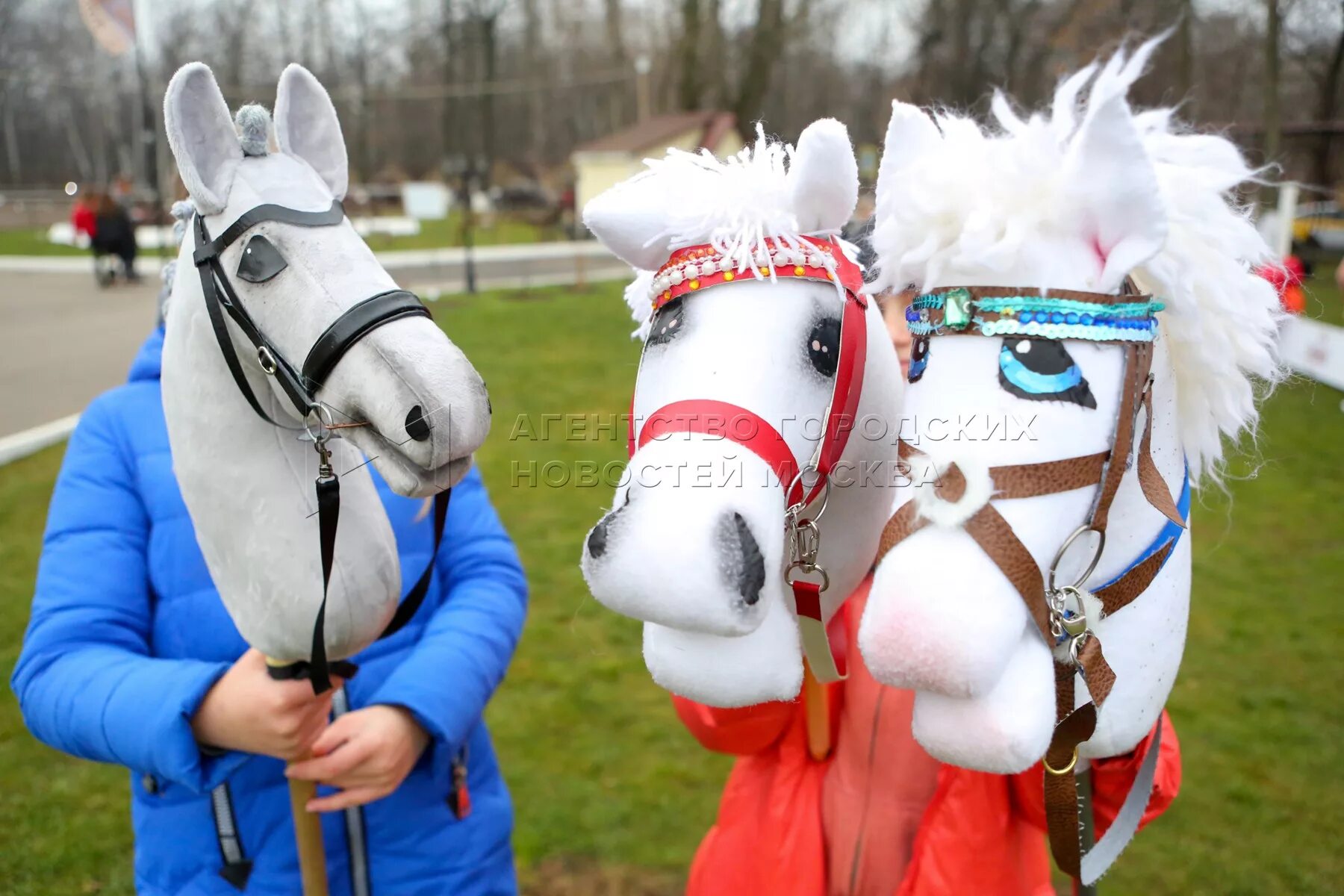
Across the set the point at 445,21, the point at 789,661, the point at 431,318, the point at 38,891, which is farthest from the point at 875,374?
the point at 445,21

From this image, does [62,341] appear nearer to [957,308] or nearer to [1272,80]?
[957,308]

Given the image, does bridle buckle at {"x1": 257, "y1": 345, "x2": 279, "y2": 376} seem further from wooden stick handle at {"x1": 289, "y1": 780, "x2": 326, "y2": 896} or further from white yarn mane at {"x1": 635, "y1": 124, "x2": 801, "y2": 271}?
wooden stick handle at {"x1": 289, "y1": 780, "x2": 326, "y2": 896}

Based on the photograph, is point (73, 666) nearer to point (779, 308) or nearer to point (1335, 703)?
point (779, 308)

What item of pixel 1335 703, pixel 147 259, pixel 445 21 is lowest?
pixel 1335 703

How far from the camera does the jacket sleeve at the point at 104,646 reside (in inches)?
53.9

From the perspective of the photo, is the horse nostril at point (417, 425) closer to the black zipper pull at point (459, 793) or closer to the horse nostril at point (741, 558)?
the horse nostril at point (741, 558)

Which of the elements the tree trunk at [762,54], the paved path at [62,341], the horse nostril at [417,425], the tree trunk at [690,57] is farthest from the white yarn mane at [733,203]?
the tree trunk at [690,57]

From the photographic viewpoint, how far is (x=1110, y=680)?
43.4 inches

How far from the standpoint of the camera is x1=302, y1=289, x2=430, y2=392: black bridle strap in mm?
1073

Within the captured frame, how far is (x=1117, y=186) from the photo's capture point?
956mm

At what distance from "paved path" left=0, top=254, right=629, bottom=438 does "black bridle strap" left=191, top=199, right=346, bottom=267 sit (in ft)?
26.0

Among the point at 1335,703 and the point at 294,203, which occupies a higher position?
the point at 294,203

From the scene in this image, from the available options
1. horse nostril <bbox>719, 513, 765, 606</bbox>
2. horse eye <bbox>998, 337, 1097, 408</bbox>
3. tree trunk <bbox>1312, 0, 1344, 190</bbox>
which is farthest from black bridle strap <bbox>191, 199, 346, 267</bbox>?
tree trunk <bbox>1312, 0, 1344, 190</bbox>

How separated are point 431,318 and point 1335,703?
4.67m
